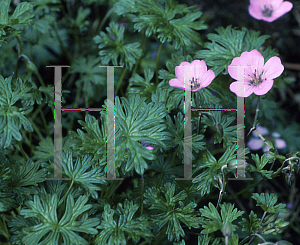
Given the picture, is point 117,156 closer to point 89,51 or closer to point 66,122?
point 66,122

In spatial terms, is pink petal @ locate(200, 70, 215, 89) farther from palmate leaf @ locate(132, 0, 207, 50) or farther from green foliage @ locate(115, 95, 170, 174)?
palmate leaf @ locate(132, 0, 207, 50)

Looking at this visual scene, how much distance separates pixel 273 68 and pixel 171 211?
0.73 m

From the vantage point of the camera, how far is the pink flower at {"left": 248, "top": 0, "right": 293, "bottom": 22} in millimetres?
1812

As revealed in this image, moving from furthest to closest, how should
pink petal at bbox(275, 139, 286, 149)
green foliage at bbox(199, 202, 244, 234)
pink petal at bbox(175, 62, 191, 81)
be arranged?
pink petal at bbox(275, 139, 286, 149), pink petal at bbox(175, 62, 191, 81), green foliage at bbox(199, 202, 244, 234)

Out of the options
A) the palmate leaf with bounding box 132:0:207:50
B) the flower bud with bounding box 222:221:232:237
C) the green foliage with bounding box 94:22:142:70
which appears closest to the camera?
the flower bud with bounding box 222:221:232:237

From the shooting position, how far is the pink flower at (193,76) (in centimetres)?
128

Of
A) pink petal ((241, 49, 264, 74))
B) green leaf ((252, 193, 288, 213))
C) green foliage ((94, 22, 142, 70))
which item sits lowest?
green leaf ((252, 193, 288, 213))

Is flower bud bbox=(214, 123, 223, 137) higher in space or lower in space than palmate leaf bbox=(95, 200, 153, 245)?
higher

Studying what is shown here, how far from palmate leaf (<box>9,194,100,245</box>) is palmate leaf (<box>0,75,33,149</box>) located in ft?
0.82

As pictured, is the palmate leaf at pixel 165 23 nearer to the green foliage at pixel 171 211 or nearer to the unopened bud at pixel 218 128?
the unopened bud at pixel 218 128

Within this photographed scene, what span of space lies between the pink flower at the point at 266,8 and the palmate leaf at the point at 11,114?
1339mm

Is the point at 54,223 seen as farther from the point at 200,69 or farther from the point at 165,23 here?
the point at 165,23

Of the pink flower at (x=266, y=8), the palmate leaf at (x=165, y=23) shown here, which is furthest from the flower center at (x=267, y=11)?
the palmate leaf at (x=165, y=23)

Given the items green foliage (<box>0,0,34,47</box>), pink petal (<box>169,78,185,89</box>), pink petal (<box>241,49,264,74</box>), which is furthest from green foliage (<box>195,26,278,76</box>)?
green foliage (<box>0,0,34,47</box>)
